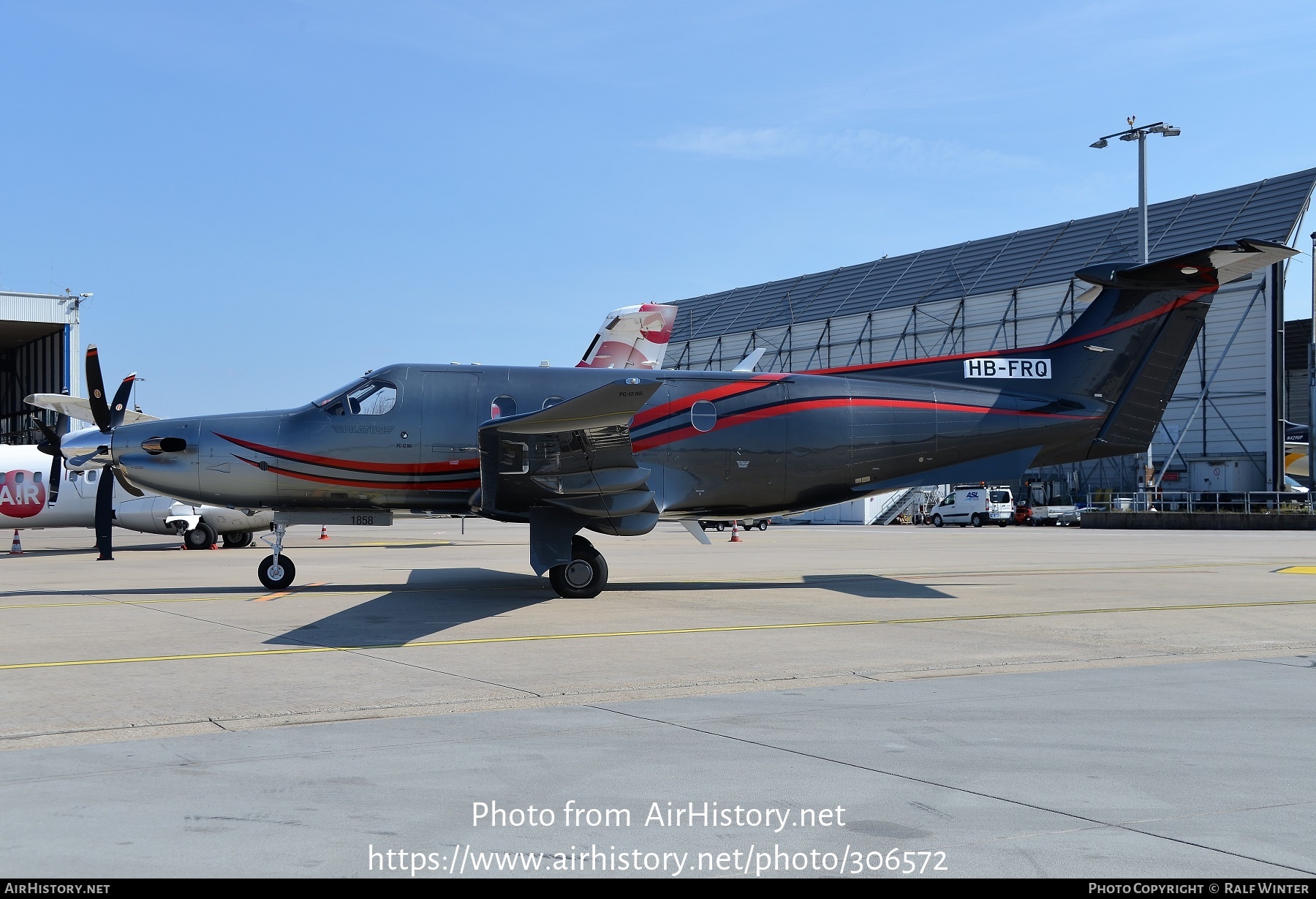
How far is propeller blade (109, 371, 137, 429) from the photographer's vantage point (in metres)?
18.0

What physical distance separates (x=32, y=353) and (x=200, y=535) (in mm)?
43168

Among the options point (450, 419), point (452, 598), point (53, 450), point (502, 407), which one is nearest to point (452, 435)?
point (450, 419)

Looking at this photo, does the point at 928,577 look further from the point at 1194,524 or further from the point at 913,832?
the point at 1194,524

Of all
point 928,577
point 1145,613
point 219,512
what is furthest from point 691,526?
point 219,512

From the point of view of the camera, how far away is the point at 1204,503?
53.7m

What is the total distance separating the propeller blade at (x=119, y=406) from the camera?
18.0 m

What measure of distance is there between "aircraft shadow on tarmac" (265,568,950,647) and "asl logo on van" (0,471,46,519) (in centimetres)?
1557

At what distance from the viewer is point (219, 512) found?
30.1 metres

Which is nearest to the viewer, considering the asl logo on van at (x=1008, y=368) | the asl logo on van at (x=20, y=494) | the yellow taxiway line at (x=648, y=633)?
the yellow taxiway line at (x=648, y=633)

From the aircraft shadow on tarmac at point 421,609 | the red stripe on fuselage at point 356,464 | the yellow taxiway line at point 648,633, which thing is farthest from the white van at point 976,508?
Result: the red stripe on fuselage at point 356,464

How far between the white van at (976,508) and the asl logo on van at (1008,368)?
3982 cm

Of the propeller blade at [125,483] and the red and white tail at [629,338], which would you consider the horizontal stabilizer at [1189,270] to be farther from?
the red and white tail at [629,338]

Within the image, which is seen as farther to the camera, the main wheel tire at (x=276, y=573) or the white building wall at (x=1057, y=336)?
the white building wall at (x=1057, y=336)

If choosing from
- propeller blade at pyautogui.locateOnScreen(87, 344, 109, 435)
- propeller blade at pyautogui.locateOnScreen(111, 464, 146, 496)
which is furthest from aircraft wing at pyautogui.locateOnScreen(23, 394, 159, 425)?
propeller blade at pyautogui.locateOnScreen(111, 464, 146, 496)
